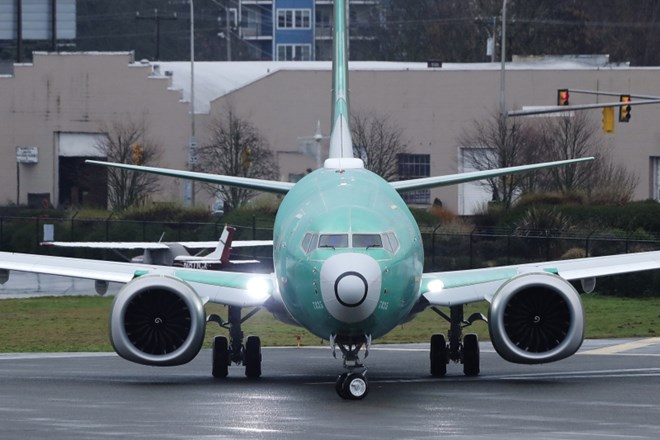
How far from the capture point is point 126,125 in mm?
85125

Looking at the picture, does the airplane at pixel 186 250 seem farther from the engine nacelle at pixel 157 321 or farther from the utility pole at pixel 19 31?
the utility pole at pixel 19 31

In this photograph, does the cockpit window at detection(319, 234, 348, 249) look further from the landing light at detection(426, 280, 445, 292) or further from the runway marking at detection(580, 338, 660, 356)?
the runway marking at detection(580, 338, 660, 356)

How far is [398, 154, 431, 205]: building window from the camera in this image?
8156cm

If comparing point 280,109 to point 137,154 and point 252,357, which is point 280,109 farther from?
point 252,357

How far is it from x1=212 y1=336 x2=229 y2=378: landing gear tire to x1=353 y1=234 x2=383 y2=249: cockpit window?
4.88 meters

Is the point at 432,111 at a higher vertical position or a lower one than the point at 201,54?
lower

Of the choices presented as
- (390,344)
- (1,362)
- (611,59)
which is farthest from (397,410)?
(611,59)

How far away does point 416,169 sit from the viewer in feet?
272

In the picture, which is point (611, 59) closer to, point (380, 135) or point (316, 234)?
point (380, 135)

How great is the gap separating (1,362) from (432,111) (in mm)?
55863

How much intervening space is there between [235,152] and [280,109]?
21.2 feet

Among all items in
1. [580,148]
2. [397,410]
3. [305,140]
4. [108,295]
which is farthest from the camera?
[305,140]

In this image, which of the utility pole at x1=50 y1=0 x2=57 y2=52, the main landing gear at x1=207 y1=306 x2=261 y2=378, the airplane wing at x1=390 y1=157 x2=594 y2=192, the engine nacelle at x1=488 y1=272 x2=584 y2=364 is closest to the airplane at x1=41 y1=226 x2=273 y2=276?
the airplane wing at x1=390 y1=157 x2=594 y2=192

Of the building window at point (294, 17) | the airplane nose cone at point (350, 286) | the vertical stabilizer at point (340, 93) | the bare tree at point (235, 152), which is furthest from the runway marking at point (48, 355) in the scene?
the building window at point (294, 17)
